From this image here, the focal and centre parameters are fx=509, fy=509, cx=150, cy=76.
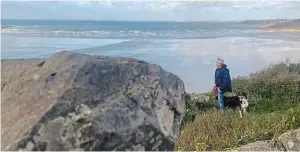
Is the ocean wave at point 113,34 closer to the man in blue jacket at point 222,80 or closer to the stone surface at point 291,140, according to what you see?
the man in blue jacket at point 222,80

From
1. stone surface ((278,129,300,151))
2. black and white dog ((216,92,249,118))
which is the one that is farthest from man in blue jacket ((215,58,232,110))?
stone surface ((278,129,300,151))

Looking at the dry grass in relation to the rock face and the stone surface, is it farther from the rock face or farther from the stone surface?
the rock face

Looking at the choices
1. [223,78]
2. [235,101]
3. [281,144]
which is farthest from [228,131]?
[235,101]

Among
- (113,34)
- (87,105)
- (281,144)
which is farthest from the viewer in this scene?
(113,34)

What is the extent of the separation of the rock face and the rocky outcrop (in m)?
3.20

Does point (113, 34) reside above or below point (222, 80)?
below

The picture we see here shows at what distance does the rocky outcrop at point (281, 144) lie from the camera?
6789mm

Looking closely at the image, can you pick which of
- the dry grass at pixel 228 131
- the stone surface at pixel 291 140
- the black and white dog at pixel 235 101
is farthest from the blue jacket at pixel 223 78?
the stone surface at pixel 291 140

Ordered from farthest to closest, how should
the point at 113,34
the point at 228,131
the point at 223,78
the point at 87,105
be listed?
the point at 113,34, the point at 223,78, the point at 228,131, the point at 87,105

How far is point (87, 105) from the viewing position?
3342 millimetres

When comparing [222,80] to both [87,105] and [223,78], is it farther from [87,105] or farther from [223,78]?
[87,105]

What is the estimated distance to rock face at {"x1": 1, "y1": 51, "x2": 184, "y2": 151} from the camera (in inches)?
126

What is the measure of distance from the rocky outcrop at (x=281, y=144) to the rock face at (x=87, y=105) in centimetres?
320

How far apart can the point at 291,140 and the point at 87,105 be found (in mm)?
4294
